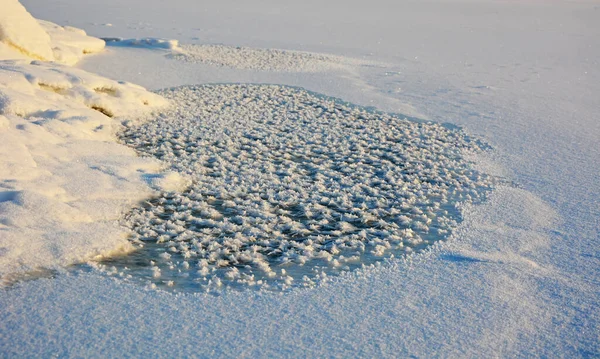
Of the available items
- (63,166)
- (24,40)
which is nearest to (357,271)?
(63,166)

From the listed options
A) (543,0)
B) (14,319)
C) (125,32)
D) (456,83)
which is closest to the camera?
(14,319)

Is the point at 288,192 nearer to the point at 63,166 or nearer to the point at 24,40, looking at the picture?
the point at 63,166

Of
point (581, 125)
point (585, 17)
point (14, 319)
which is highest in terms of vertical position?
point (585, 17)

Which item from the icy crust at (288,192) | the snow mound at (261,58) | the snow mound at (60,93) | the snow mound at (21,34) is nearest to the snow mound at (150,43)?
the snow mound at (261,58)

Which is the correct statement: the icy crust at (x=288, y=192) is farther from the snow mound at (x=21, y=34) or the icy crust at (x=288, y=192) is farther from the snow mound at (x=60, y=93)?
the snow mound at (x=21, y=34)

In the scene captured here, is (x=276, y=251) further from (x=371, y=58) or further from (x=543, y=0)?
(x=543, y=0)

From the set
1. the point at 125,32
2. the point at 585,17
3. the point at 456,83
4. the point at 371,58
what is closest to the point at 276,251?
the point at 456,83
